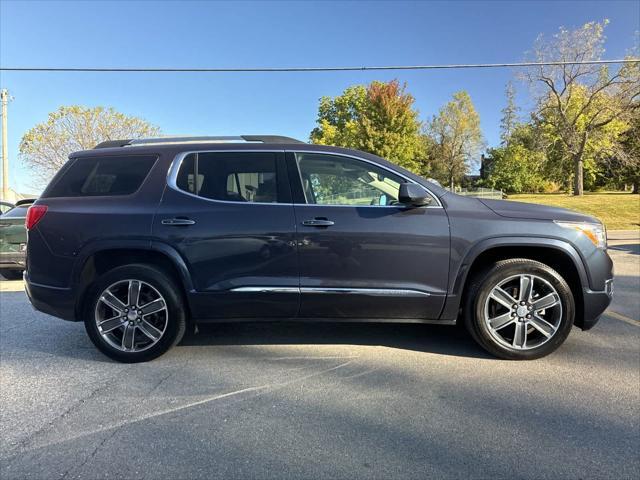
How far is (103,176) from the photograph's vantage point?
394cm

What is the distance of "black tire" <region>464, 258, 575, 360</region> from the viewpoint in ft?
12.1

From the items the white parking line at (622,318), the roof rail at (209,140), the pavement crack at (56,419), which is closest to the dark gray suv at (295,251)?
the roof rail at (209,140)

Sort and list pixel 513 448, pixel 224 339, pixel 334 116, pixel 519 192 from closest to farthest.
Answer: pixel 513 448
pixel 224 339
pixel 334 116
pixel 519 192

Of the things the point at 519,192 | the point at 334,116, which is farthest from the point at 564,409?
the point at 519,192

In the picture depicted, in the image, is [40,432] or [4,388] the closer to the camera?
[40,432]

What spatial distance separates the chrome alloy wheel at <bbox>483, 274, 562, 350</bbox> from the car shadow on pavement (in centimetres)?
35

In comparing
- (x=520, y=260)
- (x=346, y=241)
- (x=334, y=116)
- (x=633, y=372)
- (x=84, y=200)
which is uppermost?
(x=334, y=116)

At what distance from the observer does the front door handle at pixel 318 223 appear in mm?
3648

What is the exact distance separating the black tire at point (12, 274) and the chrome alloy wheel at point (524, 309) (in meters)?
8.43

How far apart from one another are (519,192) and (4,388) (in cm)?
5980

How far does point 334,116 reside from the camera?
4816 centimetres

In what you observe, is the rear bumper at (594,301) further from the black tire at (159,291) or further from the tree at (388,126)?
the tree at (388,126)

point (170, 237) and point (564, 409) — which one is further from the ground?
point (170, 237)

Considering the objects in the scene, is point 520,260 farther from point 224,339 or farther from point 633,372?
point 224,339
